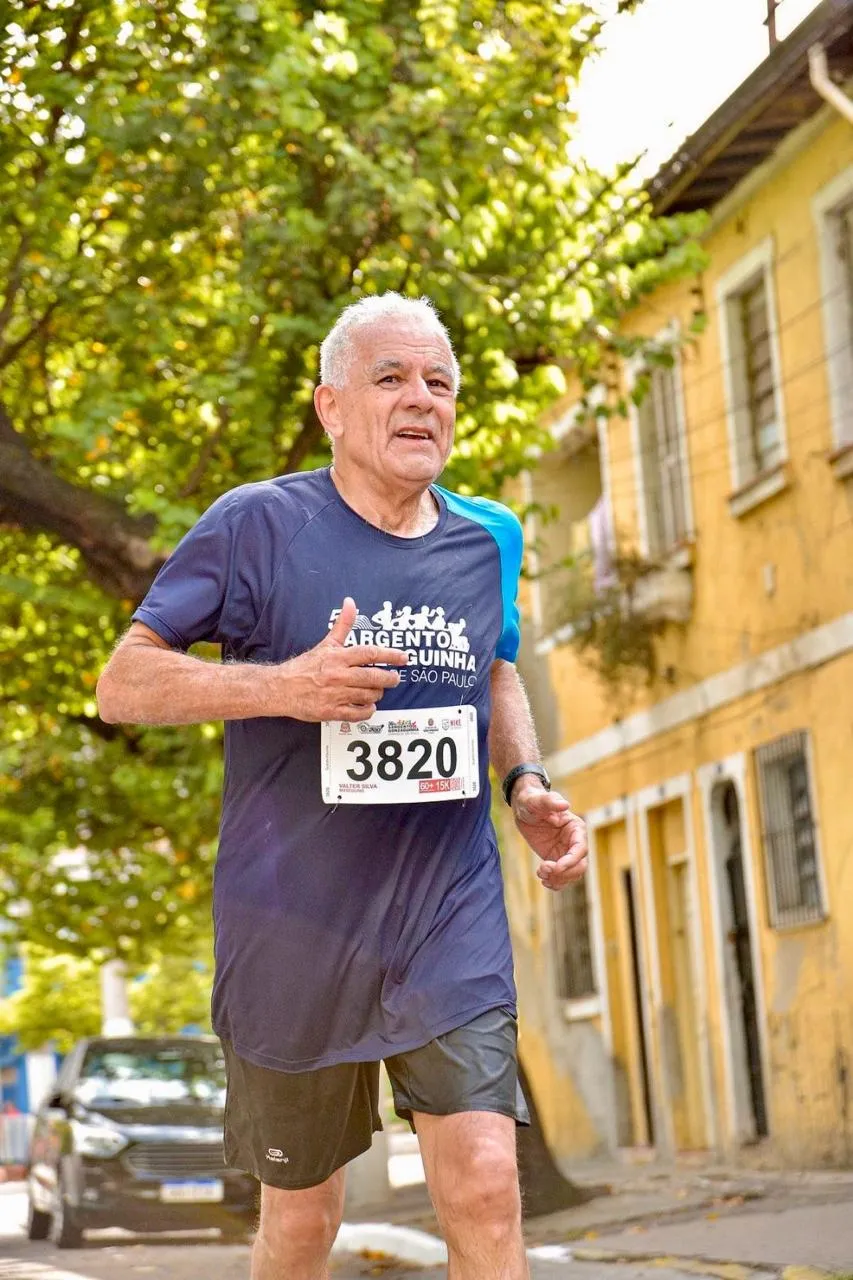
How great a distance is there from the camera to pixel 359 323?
5160 mm

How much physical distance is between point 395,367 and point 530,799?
908 millimetres

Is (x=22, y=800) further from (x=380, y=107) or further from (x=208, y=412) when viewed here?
(x=380, y=107)

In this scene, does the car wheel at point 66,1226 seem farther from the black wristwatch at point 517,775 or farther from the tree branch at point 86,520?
the black wristwatch at point 517,775

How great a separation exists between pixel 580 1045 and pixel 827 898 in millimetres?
7437

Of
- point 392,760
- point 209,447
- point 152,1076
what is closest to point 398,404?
point 392,760

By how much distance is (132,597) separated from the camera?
1587 cm

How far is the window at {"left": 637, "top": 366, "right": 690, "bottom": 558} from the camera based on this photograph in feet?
68.9

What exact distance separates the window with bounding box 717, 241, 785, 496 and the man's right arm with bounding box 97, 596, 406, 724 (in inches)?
559

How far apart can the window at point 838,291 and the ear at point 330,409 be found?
1200 centimetres

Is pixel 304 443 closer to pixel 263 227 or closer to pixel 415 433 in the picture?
pixel 263 227

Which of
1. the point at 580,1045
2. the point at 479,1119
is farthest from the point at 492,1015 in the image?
the point at 580,1045

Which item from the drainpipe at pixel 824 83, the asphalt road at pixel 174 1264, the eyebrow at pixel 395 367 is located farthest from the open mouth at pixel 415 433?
the drainpipe at pixel 824 83

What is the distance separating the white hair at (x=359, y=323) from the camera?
5148 mm

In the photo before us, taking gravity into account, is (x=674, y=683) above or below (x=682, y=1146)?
above
